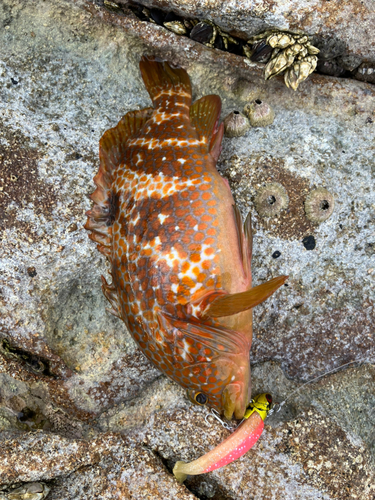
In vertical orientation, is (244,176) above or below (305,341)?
above

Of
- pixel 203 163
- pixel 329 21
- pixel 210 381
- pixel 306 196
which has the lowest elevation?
pixel 210 381

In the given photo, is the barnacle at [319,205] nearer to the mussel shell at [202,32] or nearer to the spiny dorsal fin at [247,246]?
the spiny dorsal fin at [247,246]

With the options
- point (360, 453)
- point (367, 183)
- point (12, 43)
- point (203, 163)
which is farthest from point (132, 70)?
point (360, 453)

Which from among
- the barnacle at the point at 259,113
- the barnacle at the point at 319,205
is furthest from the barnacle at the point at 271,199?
the barnacle at the point at 259,113

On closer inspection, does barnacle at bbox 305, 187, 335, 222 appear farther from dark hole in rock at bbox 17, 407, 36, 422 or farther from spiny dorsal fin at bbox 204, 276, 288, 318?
dark hole in rock at bbox 17, 407, 36, 422

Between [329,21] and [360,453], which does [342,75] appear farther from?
[360,453]

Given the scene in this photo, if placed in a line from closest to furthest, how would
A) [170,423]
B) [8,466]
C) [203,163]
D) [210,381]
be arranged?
[210,381]
[203,163]
[8,466]
[170,423]

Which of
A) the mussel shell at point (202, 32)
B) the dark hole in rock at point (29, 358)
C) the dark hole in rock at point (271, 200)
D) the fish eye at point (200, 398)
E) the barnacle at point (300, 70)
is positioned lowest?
the dark hole in rock at point (29, 358)

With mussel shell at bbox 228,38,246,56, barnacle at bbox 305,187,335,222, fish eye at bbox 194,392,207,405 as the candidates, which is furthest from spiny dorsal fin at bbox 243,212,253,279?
mussel shell at bbox 228,38,246,56
